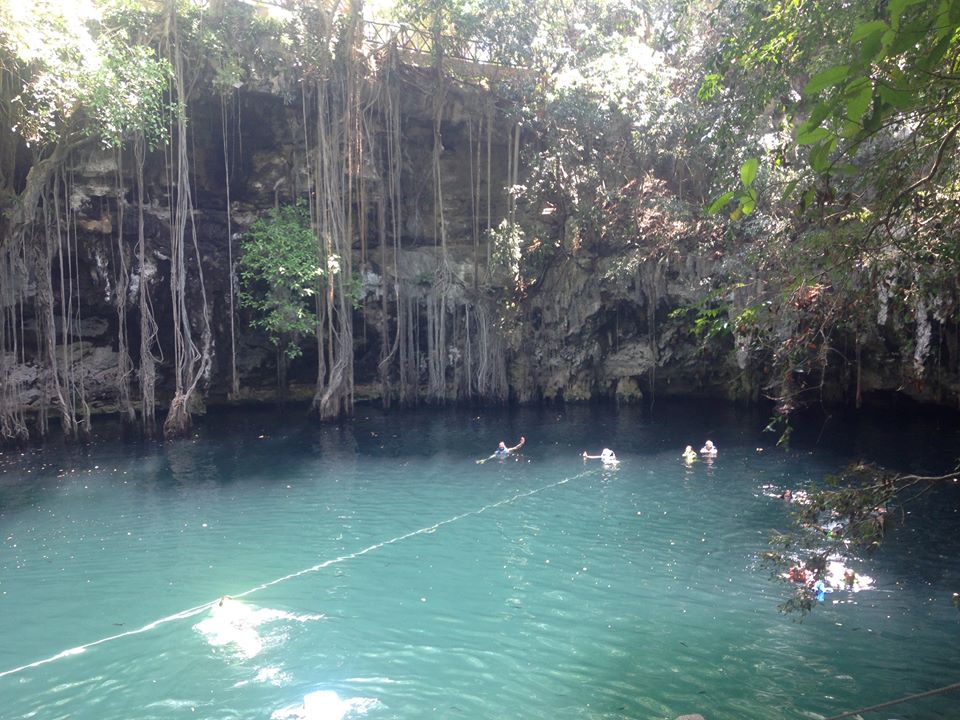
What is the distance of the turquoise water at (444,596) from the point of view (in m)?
5.06

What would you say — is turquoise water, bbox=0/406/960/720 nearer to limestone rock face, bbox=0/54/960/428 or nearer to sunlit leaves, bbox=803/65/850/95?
sunlit leaves, bbox=803/65/850/95

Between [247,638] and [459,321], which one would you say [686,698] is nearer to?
[247,638]

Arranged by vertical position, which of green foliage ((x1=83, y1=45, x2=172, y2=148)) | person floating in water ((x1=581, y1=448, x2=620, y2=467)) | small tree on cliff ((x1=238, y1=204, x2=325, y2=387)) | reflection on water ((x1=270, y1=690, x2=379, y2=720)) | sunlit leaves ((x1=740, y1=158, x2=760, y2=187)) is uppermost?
green foliage ((x1=83, y1=45, x2=172, y2=148))

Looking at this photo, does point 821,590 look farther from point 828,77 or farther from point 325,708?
point 828,77

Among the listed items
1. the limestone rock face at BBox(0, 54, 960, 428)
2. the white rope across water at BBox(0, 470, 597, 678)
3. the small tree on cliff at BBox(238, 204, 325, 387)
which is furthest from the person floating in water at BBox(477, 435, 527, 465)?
the small tree on cliff at BBox(238, 204, 325, 387)

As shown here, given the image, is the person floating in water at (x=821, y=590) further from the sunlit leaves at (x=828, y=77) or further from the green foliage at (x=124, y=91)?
the green foliage at (x=124, y=91)

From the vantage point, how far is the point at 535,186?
18.2m

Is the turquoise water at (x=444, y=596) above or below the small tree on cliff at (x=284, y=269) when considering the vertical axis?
below

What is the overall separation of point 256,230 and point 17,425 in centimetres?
627

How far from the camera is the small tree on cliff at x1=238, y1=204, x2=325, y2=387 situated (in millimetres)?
15930

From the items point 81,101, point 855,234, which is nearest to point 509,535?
point 855,234

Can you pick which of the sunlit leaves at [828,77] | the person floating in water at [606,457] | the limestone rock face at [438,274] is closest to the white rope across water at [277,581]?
the person floating in water at [606,457]

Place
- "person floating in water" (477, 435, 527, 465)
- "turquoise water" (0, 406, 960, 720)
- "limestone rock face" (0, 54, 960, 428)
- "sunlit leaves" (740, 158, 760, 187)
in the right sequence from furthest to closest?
"limestone rock face" (0, 54, 960, 428), "person floating in water" (477, 435, 527, 465), "turquoise water" (0, 406, 960, 720), "sunlit leaves" (740, 158, 760, 187)

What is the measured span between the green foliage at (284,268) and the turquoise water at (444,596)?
4627 mm
